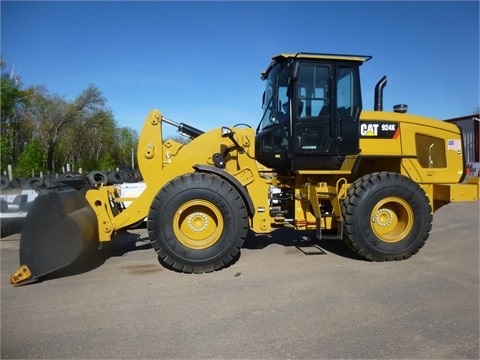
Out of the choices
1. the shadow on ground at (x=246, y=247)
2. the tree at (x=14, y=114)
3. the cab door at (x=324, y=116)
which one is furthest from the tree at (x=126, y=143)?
the cab door at (x=324, y=116)

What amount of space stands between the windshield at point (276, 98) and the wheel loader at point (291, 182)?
0.07 feet

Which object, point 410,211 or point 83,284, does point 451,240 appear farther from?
point 83,284

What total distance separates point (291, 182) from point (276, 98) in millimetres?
1327

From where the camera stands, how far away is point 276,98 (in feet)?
19.8

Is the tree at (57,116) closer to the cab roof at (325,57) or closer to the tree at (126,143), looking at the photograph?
the tree at (126,143)

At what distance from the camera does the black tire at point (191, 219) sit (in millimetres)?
5117

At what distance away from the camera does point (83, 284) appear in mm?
4688

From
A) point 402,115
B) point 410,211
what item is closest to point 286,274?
point 410,211

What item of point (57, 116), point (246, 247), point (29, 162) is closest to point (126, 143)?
point (57, 116)

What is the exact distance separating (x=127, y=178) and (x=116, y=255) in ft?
27.9

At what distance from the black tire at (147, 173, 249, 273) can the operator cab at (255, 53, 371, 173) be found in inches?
46.6

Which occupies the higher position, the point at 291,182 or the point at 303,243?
the point at 291,182

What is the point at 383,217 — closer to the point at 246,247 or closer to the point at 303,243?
the point at 303,243

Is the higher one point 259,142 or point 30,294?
point 259,142
